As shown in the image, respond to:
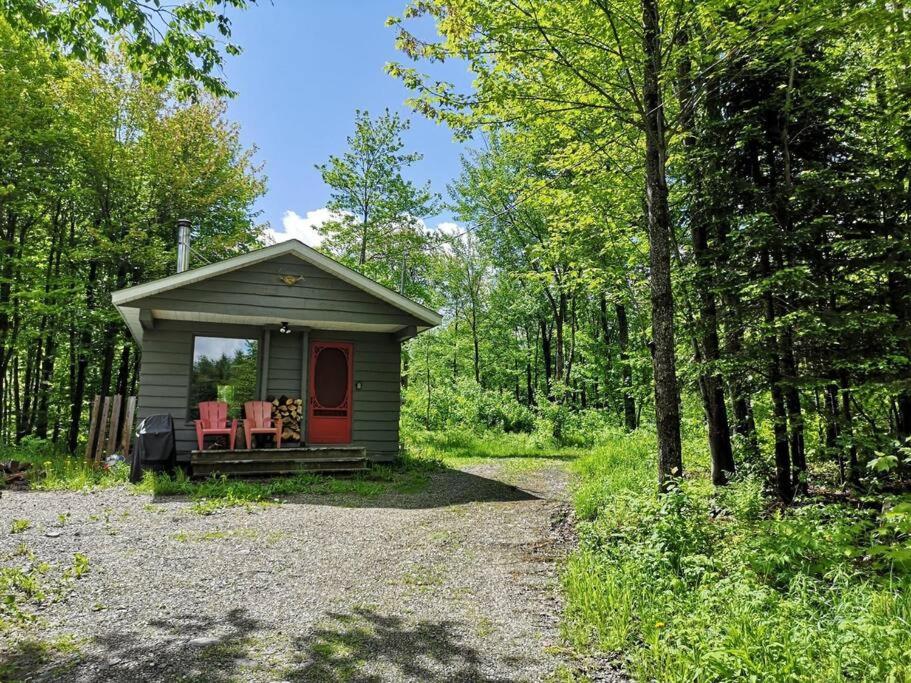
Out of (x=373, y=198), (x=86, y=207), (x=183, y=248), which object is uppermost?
(x=373, y=198)

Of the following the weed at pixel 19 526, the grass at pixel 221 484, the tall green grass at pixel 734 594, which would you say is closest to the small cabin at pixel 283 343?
the grass at pixel 221 484

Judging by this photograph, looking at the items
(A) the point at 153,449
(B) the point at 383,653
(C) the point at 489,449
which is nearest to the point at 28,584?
(B) the point at 383,653

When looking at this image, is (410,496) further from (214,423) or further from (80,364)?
(80,364)

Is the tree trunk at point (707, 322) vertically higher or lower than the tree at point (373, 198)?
lower

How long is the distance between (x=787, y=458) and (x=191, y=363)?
31.0 ft

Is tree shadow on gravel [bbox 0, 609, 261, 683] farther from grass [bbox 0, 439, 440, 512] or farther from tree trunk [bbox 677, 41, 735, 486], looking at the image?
tree trunk [bbox 677, 41, 735, 486]

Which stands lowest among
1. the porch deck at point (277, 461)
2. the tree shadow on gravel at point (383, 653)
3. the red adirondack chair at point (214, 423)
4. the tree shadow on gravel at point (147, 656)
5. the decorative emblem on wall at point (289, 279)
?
the tree shadow on gravel at point (383, 653)

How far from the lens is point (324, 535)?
5414 millimetres

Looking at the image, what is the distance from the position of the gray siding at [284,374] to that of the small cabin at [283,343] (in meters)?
0.02

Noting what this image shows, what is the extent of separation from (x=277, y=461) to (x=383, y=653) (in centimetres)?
631

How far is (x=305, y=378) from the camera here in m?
9.88

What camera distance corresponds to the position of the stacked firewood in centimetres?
971

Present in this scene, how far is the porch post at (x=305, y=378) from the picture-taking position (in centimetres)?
981

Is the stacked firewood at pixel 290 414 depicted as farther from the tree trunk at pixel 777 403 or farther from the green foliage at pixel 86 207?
the tree trunk at pixel 777 403
